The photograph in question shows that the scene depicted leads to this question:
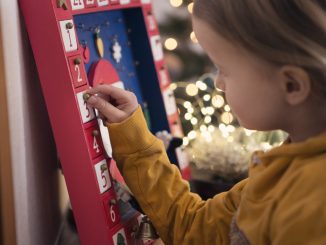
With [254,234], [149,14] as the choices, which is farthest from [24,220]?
[149,14]

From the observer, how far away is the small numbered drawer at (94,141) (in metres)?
0.68

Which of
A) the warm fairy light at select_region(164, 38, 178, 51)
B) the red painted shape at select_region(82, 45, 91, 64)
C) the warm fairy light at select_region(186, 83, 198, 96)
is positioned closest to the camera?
the red painted shape at select_region(82, 45, 91, 64)

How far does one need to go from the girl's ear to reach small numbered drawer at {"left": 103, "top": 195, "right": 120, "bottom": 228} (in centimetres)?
31

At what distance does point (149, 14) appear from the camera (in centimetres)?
104

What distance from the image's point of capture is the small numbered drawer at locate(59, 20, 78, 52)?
67cm

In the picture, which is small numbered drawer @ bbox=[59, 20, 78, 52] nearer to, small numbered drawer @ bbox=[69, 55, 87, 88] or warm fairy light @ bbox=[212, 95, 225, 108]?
small numbered drawer @ bbox=[69, 55, 87, 88]

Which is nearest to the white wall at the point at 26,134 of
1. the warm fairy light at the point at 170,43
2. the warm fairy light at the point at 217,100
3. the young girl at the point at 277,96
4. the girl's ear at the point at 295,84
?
the young girl at the point at 277,96

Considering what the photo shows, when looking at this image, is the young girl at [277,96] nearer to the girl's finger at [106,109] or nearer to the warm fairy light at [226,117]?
the girl's finger at [106,109]

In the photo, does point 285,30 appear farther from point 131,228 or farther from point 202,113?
point 202,113

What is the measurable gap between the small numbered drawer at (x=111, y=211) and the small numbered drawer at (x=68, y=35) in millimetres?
234

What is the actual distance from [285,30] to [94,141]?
0.32 metres

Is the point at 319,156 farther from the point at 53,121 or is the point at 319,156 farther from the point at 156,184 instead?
the point at 53,121

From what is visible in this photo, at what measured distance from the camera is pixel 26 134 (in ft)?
2.37

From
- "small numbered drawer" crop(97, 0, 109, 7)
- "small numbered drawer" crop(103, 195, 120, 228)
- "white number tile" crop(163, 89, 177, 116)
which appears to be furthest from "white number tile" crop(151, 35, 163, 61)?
"small numbered drawer" crop(103, 195, 120, 228)
